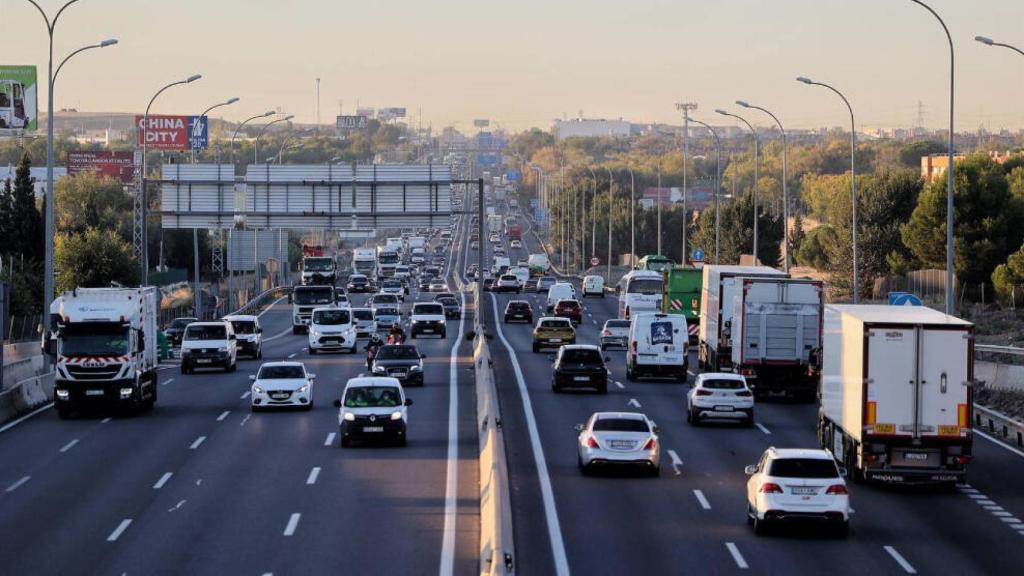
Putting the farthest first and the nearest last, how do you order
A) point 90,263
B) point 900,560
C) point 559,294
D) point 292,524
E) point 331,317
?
1. point 559,294
2. point 90,263
3. point 331,317
4. point 292,524
5. point 900,560

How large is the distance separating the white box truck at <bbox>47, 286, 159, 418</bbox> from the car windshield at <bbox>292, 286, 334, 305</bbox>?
40749mm

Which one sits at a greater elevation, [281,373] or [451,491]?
[281,373]

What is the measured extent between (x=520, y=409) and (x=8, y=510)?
65.2ft

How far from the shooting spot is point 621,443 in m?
34.0

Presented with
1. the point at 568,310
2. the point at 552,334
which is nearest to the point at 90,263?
the point at 568,310

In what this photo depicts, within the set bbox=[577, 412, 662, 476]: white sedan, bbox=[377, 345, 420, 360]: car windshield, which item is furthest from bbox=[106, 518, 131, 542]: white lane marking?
bbox=[377, 345, 420, 360]: car windshield

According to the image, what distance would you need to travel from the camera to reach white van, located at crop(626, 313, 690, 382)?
2247 inches

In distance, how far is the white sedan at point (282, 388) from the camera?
156 feet

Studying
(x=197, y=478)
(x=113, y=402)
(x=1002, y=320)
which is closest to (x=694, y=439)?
(x=197, y=478)

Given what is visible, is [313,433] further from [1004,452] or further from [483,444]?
[1004,452]

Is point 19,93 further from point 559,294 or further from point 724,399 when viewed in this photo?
point 724,399

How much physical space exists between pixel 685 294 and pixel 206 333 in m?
21.2

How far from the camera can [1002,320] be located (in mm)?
76562

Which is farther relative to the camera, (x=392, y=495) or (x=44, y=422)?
(x=44, y=422)
